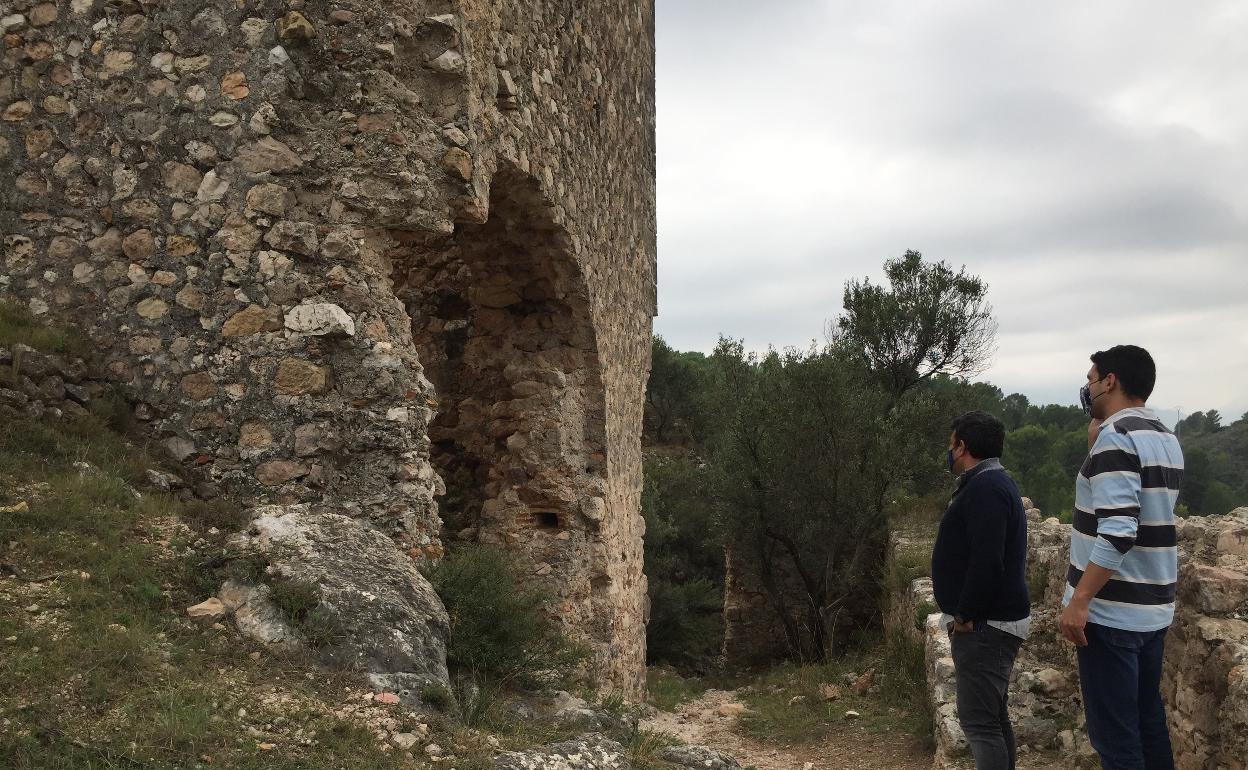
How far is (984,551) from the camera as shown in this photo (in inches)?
141

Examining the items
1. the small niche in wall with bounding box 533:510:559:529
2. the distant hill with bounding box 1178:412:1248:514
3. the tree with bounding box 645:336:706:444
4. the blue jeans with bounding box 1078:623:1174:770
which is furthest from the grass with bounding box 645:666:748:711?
the tree with bounding box 645:336:706:444

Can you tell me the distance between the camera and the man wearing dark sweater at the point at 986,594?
3.59 metres

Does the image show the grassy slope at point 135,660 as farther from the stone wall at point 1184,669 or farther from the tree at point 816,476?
the tree at point 816,476

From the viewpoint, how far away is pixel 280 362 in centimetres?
404

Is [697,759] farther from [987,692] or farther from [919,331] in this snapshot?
[919,331]

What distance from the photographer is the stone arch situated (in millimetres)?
6469

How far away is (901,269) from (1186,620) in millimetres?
14277

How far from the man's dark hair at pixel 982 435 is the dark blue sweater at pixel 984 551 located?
6 cm

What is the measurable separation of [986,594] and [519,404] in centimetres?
371

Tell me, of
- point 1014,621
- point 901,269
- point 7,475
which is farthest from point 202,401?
point 901,269

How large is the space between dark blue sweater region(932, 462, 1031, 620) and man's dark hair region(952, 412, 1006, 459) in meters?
0.06

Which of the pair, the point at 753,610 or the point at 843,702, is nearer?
the point at 843,702

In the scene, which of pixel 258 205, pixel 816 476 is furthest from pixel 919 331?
pixel 258 205

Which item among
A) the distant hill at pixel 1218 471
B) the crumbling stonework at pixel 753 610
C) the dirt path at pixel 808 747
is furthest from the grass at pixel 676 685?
the distant hill at pixel 1218 471
